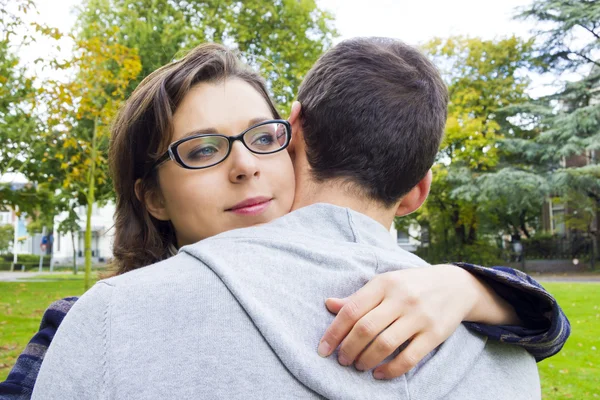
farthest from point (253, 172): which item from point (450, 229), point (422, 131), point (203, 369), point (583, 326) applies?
point (450, 229)

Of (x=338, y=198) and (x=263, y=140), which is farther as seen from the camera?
(x=263, y=140)

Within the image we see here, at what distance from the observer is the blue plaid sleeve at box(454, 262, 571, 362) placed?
1.48 m

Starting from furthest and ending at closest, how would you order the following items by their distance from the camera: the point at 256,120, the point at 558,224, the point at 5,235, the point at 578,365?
the point at 5,235 → the point at 558,224 → the point at 578,365 → the point at 256,120

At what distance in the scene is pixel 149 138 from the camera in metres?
1.98

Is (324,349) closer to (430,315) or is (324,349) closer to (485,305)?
(430,315)

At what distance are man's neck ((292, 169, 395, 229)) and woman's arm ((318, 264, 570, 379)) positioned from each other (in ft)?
0.56

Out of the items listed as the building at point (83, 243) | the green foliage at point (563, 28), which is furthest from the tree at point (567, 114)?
the building at point (83, 243)

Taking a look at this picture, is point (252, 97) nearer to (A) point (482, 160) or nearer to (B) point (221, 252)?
(B) point (221, 252)

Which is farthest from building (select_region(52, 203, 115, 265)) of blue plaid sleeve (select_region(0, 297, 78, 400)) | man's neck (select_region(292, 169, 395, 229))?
man's neck (select_region(292, 169, 395, 229))

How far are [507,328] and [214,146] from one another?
3.25 feet

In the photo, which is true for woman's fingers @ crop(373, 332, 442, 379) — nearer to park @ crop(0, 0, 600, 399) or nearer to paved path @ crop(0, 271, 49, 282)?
park @ crop(0, 0, 600, 399)

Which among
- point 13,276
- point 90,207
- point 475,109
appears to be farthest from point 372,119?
point 13,276

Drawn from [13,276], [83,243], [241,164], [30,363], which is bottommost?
[13,276]

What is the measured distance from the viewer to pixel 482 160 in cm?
2514
